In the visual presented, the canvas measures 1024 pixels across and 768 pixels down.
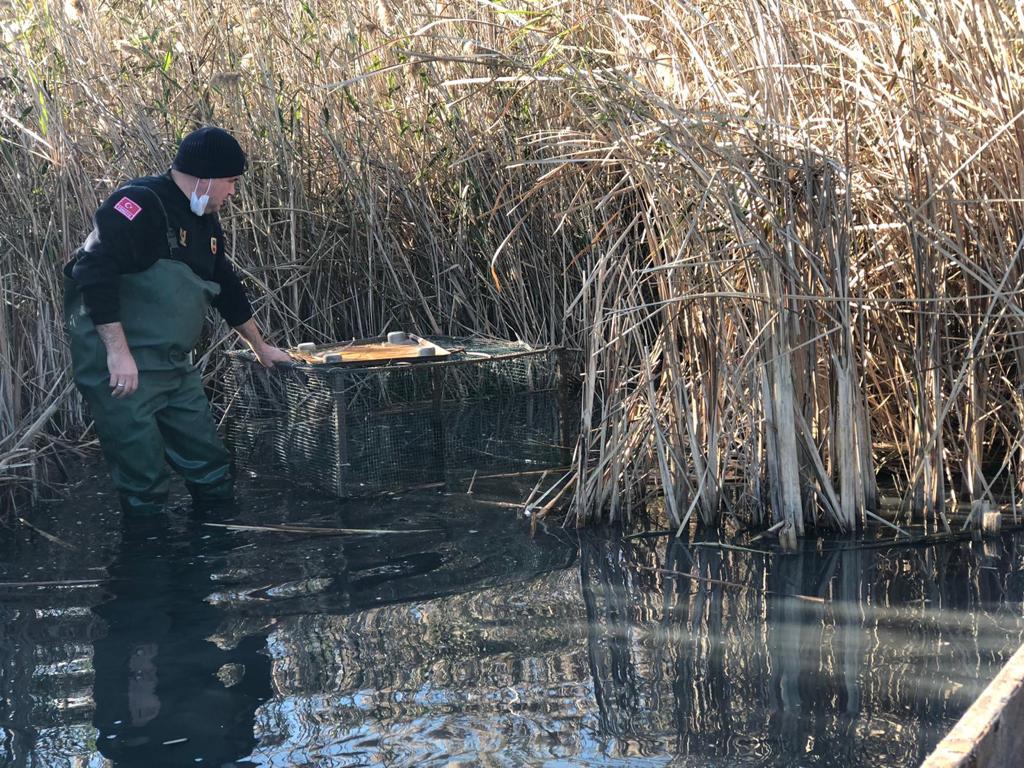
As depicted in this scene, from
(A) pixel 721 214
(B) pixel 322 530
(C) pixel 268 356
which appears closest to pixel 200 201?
(C) pixel 268 356

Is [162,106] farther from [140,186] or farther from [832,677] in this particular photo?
[832,677]

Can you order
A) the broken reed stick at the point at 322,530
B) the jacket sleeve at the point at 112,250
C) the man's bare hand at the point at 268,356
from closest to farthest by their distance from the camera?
the jacket sleeve at the point at 112,250, the broken reed stick at the point at 322,530, the man's bare hand at the point at 268,356

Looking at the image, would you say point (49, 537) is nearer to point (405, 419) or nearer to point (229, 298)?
point (229, 298)

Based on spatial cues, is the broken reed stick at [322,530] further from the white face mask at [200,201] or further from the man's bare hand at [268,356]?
the white face mask at [200,201]

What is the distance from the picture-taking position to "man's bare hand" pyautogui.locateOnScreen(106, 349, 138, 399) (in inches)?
162

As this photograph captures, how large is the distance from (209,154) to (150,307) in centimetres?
57

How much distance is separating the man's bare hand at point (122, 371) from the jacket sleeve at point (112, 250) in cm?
12

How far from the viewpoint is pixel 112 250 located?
13.4 ft

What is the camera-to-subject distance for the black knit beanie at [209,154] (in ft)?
13.7

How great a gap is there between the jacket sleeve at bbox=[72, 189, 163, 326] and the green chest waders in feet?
0.39

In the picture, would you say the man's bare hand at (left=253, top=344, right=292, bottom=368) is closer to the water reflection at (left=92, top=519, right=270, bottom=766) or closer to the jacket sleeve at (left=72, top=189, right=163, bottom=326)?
the jacket sleeve at (left=72, top=189, right=163, bottom=326)

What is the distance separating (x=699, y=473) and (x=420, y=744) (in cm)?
169

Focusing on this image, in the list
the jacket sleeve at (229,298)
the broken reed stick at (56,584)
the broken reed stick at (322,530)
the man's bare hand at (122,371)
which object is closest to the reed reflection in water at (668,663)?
the broken reed stick at (322,530)

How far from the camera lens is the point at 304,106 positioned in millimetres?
5555
